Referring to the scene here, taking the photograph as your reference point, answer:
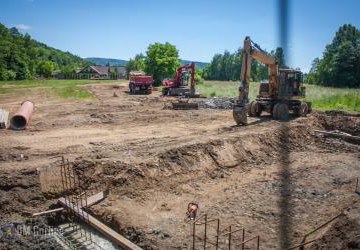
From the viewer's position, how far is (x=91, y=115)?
21.4 meters

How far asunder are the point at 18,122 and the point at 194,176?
33.1 feet

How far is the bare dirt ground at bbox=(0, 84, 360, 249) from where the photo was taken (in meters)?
8.03

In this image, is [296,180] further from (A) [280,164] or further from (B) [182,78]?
(B) [182,78]

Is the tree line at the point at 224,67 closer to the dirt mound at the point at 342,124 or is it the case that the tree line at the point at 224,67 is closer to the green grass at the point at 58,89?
the green grass at the point at 58,89

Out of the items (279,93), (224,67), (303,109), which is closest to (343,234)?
(279,93)

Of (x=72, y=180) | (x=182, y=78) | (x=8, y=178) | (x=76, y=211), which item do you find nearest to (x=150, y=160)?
(x=72, y=180)

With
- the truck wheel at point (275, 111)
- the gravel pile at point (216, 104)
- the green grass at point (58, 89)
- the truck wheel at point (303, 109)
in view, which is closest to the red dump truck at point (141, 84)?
the green grass at point (58, 89)

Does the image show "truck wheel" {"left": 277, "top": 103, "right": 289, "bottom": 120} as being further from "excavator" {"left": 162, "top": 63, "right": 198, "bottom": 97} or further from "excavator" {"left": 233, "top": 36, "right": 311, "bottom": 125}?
"excavator" {"left": 162, "top": 63, "right": 198, "bottom": 97}

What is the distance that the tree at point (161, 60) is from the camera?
5262 cm

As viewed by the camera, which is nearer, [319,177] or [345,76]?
[319,177]

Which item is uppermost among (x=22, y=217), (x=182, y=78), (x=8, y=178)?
(x=182, y=78)

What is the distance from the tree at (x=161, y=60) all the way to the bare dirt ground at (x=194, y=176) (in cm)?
3610

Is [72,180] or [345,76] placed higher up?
[345,76]

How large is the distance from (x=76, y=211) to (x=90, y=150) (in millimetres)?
4537
